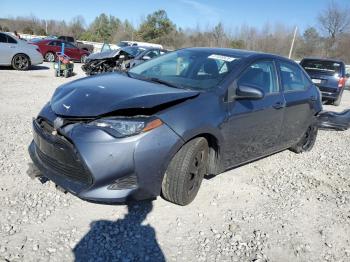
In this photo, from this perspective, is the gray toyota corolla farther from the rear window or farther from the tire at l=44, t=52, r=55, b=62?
the tire at l=44, t=52, r=55, b=62

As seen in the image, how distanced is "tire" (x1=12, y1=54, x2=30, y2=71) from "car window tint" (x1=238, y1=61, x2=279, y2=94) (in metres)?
11.9

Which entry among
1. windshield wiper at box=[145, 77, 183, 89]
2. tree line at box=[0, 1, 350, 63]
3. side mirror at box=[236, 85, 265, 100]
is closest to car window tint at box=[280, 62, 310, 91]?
side mirror at box=[236, 85, 265, 100]

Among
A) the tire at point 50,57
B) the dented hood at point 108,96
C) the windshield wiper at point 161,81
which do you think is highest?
the windshield wiper at point 161,81

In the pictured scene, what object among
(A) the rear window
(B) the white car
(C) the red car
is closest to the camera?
(A) the rear window

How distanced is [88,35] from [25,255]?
73116 mm

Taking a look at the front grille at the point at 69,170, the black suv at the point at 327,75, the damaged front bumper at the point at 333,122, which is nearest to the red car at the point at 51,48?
the black suv at the point at 327,75

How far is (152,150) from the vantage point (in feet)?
9.87

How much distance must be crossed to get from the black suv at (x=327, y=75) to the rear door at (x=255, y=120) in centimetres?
805

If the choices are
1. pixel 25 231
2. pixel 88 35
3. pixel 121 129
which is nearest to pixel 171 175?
pixel 121 129

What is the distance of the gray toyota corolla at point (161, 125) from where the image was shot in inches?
116

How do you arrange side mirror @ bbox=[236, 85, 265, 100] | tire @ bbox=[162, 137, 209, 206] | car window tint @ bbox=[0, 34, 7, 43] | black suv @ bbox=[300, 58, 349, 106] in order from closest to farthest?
1. tire @ bbox=[162, 137, 209, 206]
2. side mirror @ bbox=[236, 85, 265, 100]
3. black suv @ bbox=[300, 58, 349, 106]
4. car window tint @ bbox=[0, 34, 7, 43]

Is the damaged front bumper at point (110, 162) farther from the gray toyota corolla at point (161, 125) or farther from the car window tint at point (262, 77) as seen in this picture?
the car window tint at point (262, 77)

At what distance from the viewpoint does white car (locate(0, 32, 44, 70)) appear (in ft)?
43.4

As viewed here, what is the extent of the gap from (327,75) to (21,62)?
11491 millimetres
